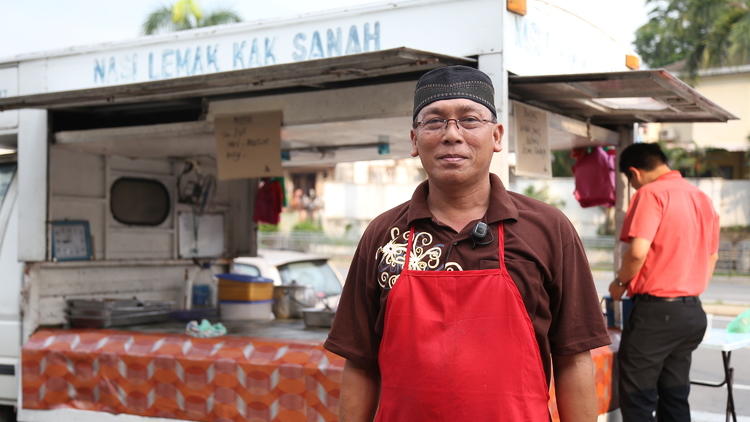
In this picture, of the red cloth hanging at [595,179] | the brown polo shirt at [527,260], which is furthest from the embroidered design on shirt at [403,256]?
the red cloth hanging at [595,179]

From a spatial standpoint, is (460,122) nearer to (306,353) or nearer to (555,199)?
(306,353)

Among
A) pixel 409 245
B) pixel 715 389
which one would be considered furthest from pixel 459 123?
pixel 715 389

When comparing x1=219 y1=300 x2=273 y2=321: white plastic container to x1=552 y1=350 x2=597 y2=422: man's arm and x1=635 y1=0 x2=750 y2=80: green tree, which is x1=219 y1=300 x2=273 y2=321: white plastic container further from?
x1=635 y1=0 x2=750 y2=80: green tree

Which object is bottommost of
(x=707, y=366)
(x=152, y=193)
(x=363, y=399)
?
(x=707, y=366)

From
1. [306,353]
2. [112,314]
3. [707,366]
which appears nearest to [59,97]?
[112,314]

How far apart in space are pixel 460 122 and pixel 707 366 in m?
8.75

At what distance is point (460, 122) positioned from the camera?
2.19 metres

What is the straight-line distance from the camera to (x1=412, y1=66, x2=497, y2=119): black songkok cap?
7.21ft

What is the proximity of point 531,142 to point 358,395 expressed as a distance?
2.83 meters

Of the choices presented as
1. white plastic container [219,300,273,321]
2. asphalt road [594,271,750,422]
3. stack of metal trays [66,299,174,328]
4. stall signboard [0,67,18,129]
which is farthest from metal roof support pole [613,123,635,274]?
stall signboard [0,67,18,129]

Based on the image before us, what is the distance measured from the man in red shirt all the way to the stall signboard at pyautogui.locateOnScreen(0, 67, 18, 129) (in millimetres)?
4361

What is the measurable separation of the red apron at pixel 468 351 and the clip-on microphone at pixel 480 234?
6cm

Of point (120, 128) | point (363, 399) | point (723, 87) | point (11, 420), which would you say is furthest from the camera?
point (723, 87)

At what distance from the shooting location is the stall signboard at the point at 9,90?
6.05 m
